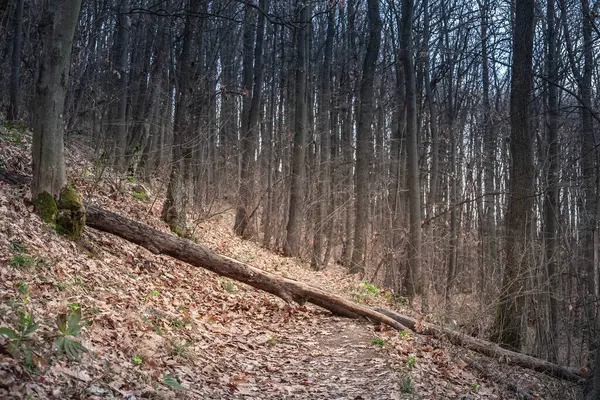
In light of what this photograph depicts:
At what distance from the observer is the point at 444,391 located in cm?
585

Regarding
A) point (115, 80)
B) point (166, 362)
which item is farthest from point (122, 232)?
point (115, 80)

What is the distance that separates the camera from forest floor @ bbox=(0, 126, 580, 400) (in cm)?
420

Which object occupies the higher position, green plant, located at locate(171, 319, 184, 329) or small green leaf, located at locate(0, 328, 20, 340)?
small green leaf, located at locate(0, 328, 20, 340)

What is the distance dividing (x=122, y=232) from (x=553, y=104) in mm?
12256

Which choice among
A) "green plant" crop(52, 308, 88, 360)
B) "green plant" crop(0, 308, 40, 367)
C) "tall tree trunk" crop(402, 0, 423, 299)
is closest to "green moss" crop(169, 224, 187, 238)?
"tall tree trunk" crop(402, 0, 423, 299)

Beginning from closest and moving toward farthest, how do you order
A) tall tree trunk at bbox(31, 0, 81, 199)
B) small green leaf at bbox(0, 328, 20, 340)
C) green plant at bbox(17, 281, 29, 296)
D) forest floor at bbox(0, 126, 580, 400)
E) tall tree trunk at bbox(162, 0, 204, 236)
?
small green leaf at bbox(0, 328, 20, 340) < forest floor at bbox(0, 126, 580, 400) < green plant at bbox(17, 281, 29, 296) < tall tree trunk at bbox(31, 0, 81, 199) < tall tree trunk at bbox(162, 0, 204, 236)

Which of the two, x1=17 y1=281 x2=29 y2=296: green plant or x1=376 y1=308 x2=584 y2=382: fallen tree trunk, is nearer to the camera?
x1=17 y1=281 x2=29 y2=296: green plant

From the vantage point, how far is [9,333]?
3.53 m

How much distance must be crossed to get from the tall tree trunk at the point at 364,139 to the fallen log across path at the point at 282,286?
6.00 meters

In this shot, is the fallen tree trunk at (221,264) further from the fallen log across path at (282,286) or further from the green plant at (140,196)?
the green plant at (140,196)

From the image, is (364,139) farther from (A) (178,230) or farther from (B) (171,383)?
(B) (171,383)

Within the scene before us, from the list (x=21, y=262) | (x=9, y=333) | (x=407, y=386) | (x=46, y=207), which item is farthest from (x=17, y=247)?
(x=407, y=386)

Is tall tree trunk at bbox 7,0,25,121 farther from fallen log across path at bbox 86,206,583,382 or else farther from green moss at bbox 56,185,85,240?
green moss at bbox 56,185,85,240

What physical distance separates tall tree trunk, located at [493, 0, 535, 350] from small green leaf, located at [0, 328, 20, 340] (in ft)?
24.0
